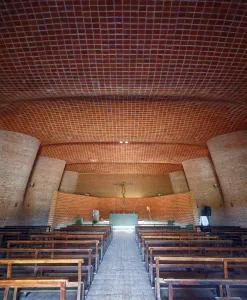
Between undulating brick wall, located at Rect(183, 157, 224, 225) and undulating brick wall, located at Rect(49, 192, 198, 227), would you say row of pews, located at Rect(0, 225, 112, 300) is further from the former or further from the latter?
undulating brick wall, located at Rect(183, 157, 224, 225)

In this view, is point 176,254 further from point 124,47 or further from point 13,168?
point 13,168

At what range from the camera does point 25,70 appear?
6.25 metres

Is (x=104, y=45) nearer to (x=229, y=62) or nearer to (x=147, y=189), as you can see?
(x=229, y=62)

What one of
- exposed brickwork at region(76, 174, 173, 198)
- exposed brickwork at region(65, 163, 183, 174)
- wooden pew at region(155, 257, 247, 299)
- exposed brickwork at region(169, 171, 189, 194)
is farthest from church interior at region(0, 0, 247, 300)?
exposed brickwork at region(76, 174, 173, 198)

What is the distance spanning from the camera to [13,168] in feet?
37.8

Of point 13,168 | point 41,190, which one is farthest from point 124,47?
point 41,190

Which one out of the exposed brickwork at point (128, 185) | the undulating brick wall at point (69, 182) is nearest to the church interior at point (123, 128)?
the undulating brick wall at point (69, 182)

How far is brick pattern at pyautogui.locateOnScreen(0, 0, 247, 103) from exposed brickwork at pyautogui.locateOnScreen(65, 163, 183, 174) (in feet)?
40.5

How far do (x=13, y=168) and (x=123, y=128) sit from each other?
569cm

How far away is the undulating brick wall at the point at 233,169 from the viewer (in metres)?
11.4

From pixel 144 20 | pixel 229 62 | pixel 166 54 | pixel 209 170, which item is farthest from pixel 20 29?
pixel 209 170

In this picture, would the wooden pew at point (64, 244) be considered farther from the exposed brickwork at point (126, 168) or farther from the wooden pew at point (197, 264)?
the exposed brickwork at point (126, 168)

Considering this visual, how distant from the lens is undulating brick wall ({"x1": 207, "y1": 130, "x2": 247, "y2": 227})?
1138 centimetres

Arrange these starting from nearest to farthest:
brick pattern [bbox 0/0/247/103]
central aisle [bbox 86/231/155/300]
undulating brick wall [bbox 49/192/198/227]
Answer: central aisle [bbox 86/231/155/300] → brick pattern [bbox 0/0/247/103] → undulating brick wall [bbox 49/192/198/227]
